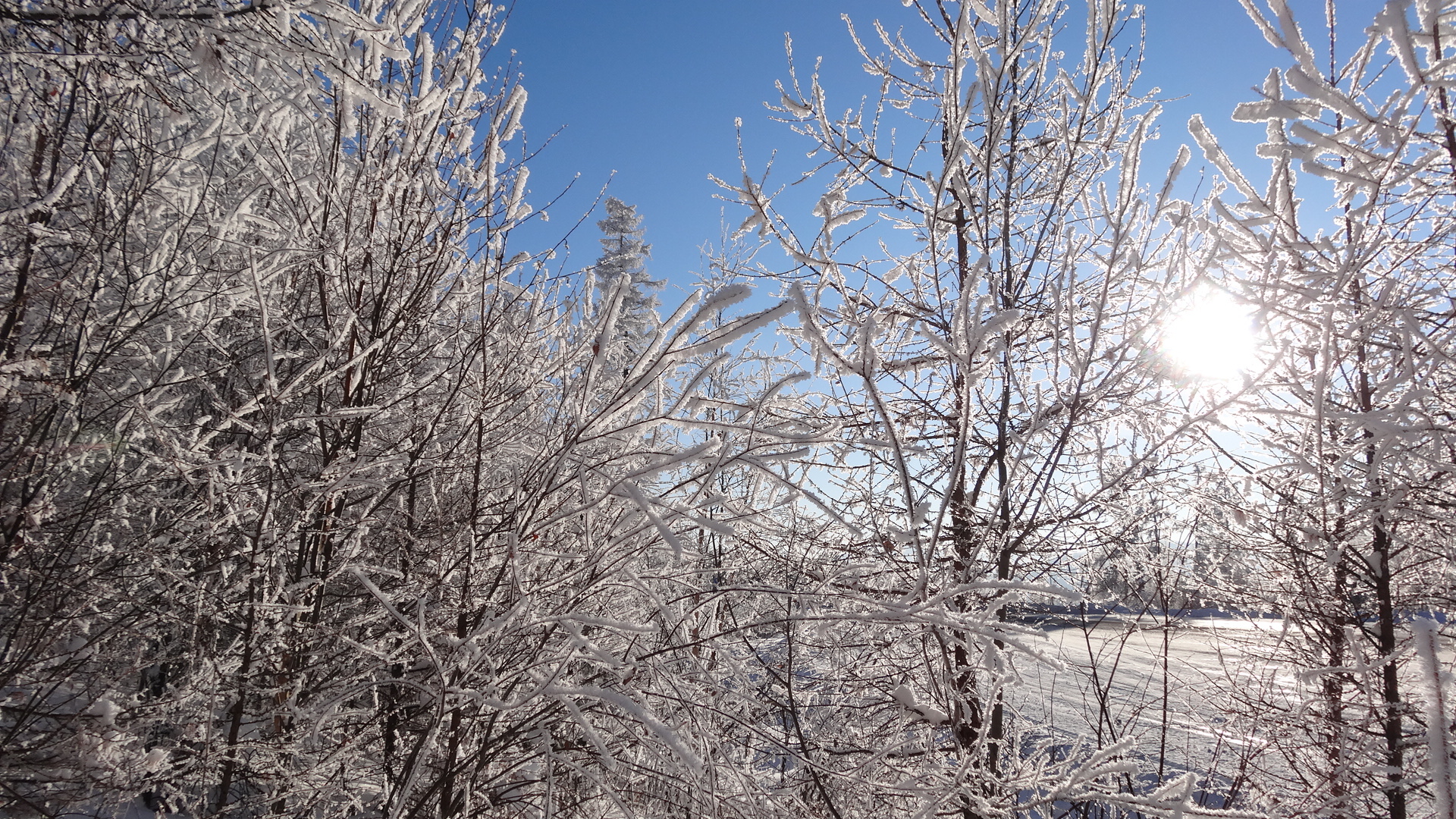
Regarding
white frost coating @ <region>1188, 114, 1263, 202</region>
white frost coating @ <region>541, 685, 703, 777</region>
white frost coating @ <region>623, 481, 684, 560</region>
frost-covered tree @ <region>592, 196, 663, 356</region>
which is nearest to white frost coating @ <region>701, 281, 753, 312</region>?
white frost coating @ <region>623, 481, 684, 560</region>

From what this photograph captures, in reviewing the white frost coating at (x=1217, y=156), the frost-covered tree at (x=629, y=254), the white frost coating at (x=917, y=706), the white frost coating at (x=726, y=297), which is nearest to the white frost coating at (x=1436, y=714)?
the white frost coating at (x=726, y=297)

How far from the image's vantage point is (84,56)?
1.85 m

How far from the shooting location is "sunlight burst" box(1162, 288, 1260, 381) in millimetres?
2176

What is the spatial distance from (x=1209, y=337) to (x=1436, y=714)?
2.01 metres

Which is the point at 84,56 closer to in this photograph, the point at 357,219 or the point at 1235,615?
the point at 357,219

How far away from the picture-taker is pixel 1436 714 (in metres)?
0.68

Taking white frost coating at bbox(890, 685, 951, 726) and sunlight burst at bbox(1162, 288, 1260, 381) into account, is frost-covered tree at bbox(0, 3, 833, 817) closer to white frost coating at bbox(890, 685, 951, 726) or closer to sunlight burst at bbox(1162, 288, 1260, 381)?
white frost coating at bbox(890, 685, 951, 726)

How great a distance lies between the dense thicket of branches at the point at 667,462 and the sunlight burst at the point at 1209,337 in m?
0.09

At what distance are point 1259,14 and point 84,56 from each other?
3897 millimetres

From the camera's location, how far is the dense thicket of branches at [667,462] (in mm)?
1760

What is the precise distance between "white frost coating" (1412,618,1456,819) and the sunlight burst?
166cm

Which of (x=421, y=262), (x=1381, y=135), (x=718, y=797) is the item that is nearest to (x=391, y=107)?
(x=421, y=262)

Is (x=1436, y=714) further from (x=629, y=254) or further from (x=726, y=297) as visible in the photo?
(x=629, y=254)

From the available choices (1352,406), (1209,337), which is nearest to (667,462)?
(1209,337)
